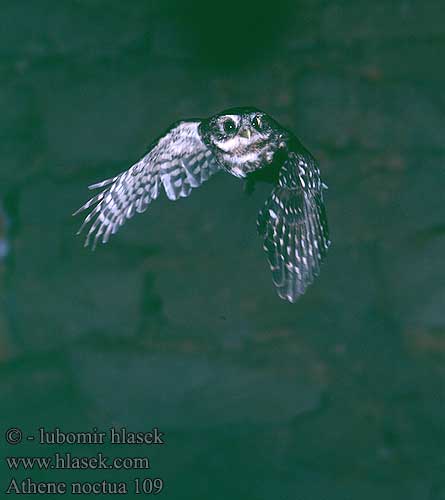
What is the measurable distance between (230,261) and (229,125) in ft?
1.18

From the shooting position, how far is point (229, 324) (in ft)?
3.68

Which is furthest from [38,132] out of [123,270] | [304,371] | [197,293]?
[304,371]

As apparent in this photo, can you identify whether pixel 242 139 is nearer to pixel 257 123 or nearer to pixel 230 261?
pixel 257 123

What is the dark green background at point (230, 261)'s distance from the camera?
1040 millimetres

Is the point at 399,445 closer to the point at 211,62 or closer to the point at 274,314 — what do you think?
the point at 274,314

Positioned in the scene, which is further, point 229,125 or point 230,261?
point 230,261

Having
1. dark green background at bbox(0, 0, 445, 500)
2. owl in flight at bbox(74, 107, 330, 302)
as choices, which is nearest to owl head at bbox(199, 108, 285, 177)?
owl in flight at bbox(74, 107, 330, 302)

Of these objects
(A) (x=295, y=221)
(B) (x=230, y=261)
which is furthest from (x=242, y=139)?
(B) (x=230, y=261)

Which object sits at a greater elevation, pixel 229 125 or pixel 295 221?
pixel 229 125

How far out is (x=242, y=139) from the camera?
0.79 metres

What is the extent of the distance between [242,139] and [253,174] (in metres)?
0.06

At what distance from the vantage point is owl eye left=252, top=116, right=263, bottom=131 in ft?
2.60

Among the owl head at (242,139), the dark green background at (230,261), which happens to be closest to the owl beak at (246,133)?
the owl head at (242,139)

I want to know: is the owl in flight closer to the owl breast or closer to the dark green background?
the owl breast
